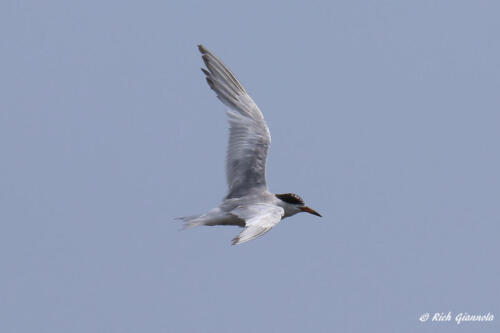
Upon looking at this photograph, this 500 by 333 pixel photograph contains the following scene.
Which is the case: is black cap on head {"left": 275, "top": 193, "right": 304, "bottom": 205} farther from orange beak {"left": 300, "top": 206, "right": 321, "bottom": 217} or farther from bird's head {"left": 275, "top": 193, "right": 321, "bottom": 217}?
orange beak {"left": 300, "top": 206, "right": 321, "bottom": 217}

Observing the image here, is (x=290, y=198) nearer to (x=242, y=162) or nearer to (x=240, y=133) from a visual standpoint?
(x=242, y=162)

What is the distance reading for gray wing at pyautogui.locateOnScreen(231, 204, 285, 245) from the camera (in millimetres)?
8397

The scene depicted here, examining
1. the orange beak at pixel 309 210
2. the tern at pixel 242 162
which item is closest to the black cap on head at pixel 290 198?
the tern at pixel 242 162

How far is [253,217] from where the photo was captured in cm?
943

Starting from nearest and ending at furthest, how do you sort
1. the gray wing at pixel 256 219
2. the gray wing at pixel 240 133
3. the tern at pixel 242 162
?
the gray wing at pixel 256 219 → the tern at pixel 242 162 → the gray wing at pixel 240 133

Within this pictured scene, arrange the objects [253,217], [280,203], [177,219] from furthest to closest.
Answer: [280,203], [177,219], [253,217]

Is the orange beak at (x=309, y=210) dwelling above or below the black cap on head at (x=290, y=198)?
below

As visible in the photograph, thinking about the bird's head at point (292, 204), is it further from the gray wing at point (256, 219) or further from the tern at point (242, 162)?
the gray wing at point (256, 219)

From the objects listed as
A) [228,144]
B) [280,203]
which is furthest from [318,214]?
[228,144]

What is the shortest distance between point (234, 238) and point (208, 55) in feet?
13.3

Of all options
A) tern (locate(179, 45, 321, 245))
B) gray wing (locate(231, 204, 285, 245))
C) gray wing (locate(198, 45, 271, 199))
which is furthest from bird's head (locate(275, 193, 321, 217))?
gray wing (locate(231, 204, 285, 245))

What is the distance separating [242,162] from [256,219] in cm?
200

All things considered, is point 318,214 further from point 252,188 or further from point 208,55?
point 208,55

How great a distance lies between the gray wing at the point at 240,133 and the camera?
11.1 metres
